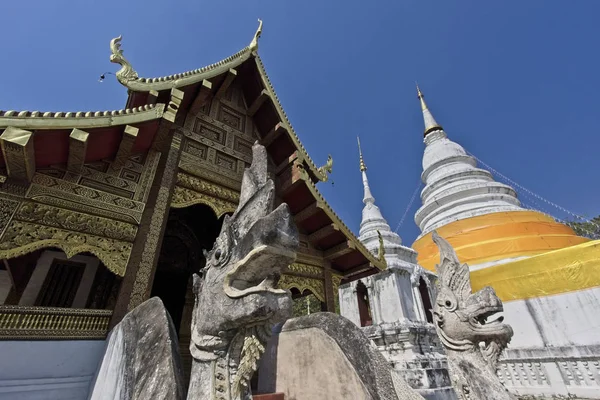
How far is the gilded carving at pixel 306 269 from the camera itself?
5573 mm

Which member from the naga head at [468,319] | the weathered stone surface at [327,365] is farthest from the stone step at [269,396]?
the naga head at [468,319]

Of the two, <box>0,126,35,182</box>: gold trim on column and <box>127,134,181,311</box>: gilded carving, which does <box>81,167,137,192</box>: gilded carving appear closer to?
<box>127,134,181,311</box>: gilded carving

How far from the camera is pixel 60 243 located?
320cm

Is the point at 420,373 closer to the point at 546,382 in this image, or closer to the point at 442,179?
the point at 546,382

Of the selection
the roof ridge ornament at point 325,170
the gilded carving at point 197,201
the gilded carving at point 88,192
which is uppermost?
the roof ridge ornament at point 325,170

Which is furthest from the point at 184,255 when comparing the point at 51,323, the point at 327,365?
the point at 327,365

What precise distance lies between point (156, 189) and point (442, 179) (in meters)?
19.6

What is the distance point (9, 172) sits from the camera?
3090 mm

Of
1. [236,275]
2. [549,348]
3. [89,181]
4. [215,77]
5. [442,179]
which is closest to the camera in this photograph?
[236,275]

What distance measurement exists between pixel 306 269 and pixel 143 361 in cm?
387

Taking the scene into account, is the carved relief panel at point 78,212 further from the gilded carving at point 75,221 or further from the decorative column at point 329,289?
the decorative column at point 329,289

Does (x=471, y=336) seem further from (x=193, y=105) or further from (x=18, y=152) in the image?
(x=193, y=105)

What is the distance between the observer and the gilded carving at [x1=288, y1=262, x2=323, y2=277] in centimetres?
557

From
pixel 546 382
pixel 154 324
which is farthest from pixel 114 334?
pixel 546 382
